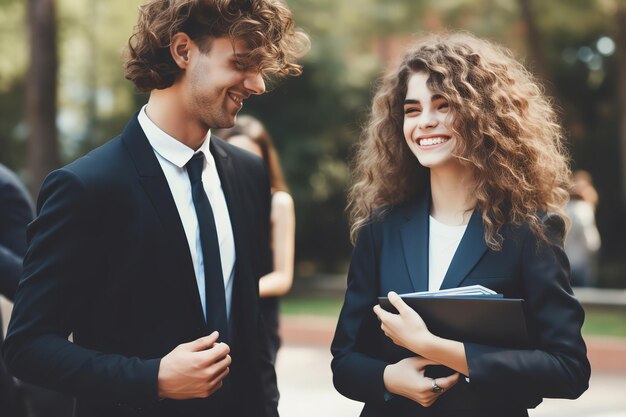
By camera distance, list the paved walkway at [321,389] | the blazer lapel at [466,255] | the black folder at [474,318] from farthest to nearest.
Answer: the paved walkway at [321,389] → the blazer lapel at [466,255] → the black folder at [474,318]

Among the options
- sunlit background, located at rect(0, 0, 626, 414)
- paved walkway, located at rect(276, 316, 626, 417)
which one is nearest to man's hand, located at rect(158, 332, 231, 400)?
paved walkway, located at rect(276, 316, 626, 417)

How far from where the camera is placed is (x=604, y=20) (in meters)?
16.4

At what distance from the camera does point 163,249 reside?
272 centimetres

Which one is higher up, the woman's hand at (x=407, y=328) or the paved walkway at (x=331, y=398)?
the woman's hand at (x=407, y=328)

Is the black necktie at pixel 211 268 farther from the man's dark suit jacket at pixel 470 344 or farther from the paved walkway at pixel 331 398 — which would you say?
the paved walkway at pixel 331 398

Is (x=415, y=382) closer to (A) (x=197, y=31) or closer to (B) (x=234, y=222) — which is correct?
(B) (x=234, y=222)

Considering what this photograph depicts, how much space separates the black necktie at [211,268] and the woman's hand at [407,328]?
534mm

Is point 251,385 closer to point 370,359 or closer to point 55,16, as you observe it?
point 370,359

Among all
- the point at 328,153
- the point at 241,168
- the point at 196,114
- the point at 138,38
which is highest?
the point at 138,38

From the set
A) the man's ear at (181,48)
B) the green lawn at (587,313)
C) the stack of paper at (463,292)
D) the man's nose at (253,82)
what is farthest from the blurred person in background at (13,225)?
the green lawn at (587,313)

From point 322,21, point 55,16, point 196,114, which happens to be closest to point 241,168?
point 196,114

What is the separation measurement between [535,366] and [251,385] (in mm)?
939

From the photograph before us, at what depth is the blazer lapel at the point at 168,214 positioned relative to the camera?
2.73 m

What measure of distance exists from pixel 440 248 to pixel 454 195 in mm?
207
